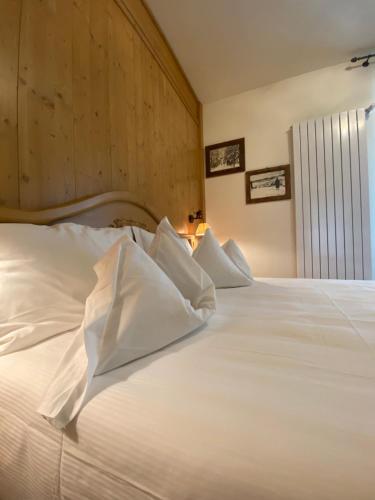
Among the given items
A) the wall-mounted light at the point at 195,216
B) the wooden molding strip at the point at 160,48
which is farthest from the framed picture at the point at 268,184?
the wooden molding strip at the point at 160,48

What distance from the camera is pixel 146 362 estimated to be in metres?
0.59

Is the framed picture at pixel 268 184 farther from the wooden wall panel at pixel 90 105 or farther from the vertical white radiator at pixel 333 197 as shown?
the wooden wall panel at pixel 90 105

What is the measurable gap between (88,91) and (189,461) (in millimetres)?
1718

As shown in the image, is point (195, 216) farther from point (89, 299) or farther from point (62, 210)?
point (89, 299)

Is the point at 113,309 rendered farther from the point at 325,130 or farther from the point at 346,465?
the point at 325,130

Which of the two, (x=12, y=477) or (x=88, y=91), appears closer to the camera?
(x=12, y=477)

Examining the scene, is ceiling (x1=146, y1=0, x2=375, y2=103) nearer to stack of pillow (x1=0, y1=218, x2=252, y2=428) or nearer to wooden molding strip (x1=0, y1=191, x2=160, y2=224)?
wooden molding strip (x1=0, y1=191, x2=160, y2=224)

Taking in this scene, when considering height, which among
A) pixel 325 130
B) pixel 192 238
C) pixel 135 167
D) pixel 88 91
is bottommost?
pixel 192 238

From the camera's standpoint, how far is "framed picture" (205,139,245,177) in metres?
2.89

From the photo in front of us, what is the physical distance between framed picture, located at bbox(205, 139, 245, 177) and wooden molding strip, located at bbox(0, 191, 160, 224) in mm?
1635

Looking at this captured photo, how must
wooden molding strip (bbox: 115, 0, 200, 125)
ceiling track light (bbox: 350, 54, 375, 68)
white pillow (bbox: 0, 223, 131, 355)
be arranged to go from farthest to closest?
ceiling track light (bbox: 350, 54, 375, 68) → wooden molding strip (bbox: 115, 0, 200, 125) → white pillow (bbox: 0, 223, 131, 355)

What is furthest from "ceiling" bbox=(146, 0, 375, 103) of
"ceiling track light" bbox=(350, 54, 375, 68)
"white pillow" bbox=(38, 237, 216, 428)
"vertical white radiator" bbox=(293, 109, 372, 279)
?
"white pillow" bbox=(38, 237, 216, 428)

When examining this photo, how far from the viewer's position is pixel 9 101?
1022 mm

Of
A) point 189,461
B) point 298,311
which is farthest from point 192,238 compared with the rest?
point 189,461
